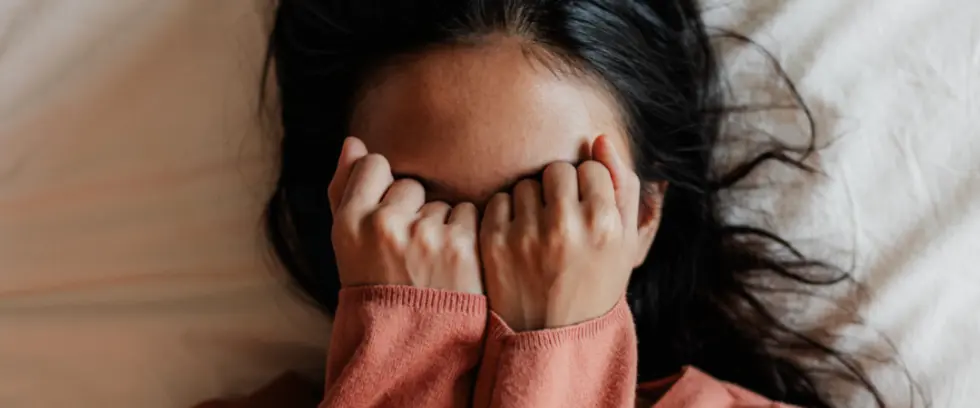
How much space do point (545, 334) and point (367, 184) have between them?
0.60 feet

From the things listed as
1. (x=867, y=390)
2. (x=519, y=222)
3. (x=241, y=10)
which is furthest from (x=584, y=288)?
(x=241, y=10)

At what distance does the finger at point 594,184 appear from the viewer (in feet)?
2.73

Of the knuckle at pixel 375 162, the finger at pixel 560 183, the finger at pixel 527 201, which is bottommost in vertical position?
the finger at pixel 527 201

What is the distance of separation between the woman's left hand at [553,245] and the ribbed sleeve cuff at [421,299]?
0.02 meters

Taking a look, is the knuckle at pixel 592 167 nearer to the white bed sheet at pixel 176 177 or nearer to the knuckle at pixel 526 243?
the knuckle at pixel 526 243

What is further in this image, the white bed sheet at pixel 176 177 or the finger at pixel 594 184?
the white bed sheet at pixel 176 177

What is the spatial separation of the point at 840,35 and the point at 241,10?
589 millimetres

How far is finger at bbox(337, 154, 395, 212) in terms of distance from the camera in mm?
837

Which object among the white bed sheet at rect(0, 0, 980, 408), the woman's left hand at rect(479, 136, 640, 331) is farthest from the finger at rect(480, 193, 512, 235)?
the white bed sheet at rect(0, 0, 980, 408)

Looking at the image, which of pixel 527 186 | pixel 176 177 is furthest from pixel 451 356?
pixel 176 177

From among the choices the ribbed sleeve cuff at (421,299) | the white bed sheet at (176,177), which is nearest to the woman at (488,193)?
the ribbed sleeve cuff at (421,299)

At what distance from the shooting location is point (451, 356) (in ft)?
2.78

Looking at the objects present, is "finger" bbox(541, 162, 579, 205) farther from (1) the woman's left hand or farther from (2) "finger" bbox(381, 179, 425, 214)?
(2) "finger" bbox(381, 179, 425, 214)

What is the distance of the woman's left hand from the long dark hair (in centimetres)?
11
